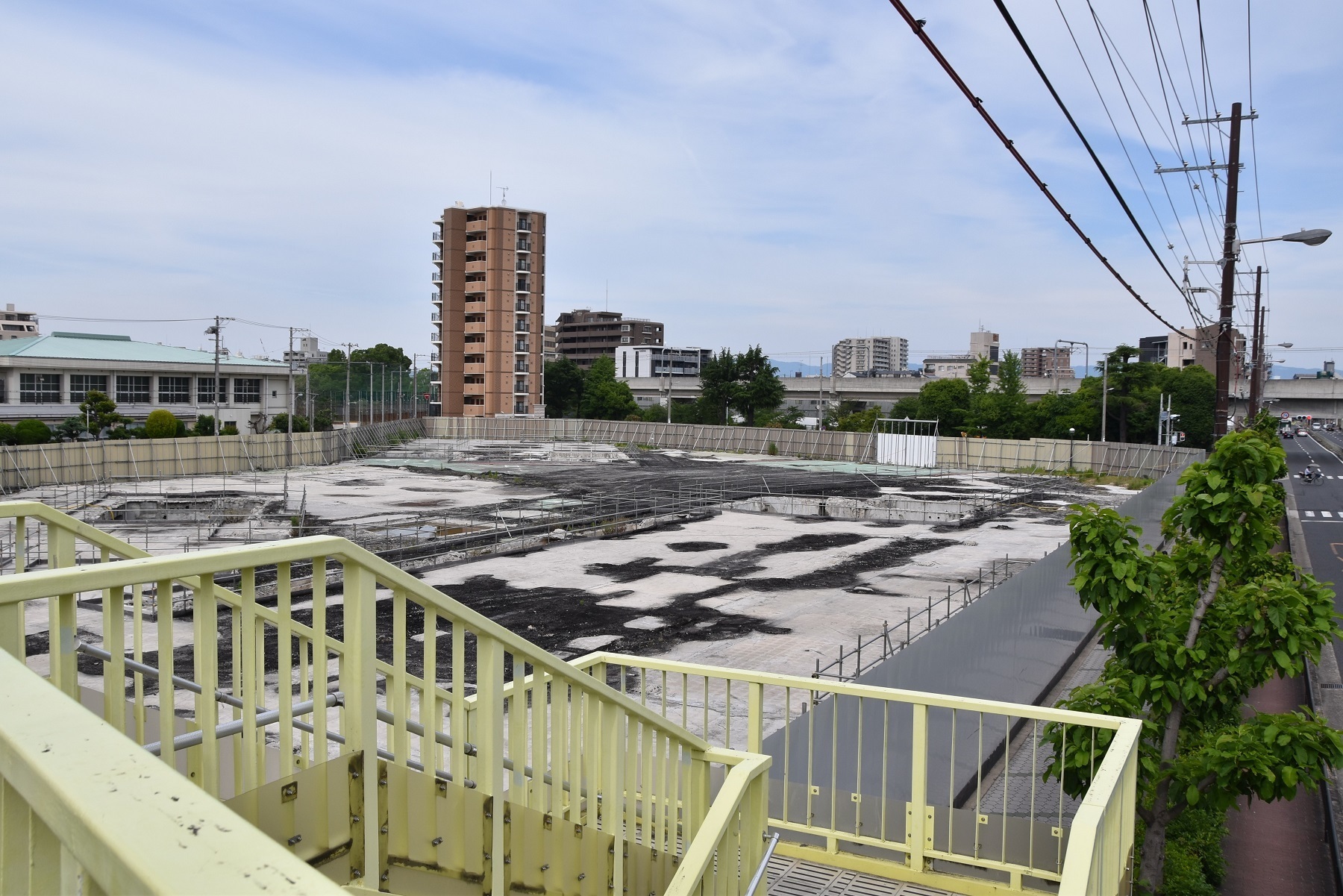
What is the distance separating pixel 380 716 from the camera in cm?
324

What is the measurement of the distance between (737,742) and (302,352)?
10688 centimetres

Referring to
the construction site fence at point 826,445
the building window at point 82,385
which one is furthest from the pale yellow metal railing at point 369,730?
the building window at point 82,385

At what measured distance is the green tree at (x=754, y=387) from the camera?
96.6 metres

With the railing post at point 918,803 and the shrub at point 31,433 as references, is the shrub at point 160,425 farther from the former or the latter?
the railing post at point 918,803

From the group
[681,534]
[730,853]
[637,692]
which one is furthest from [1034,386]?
[730,853]

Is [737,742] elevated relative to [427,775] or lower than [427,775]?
lower

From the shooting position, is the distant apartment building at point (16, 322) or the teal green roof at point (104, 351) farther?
the distant apartment building at point (16, 322)

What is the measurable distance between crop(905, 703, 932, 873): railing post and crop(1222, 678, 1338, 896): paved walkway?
17.5 feet

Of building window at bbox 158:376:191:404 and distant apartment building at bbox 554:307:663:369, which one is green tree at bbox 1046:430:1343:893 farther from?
distant apartment building at bbox 554:307:663:369

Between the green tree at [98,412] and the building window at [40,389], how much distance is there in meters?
9.45

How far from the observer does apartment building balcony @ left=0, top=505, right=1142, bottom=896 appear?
1.22m

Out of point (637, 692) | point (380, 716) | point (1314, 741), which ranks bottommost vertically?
point (637, 692)

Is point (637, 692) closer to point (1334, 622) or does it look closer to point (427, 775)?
point (1334, 622)

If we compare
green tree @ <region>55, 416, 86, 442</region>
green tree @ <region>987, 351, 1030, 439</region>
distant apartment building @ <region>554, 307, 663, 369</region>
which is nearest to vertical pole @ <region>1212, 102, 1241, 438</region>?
green tree @ <region>55, 416, 86, 442</region>
